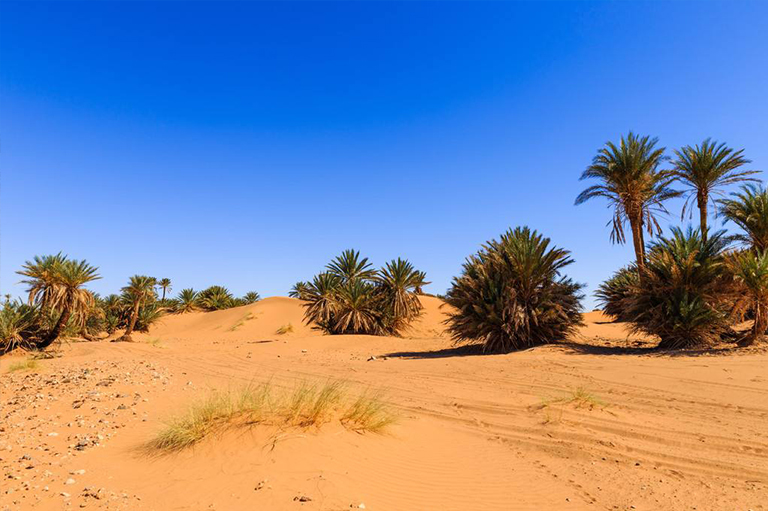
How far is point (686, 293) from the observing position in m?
12.3

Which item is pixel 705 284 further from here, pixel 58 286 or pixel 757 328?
pixel 58 286

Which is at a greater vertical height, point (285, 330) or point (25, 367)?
point (285, 330)

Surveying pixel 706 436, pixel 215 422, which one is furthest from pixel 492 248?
pixel 215 422

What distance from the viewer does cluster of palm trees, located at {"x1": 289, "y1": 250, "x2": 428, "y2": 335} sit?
24.0 m

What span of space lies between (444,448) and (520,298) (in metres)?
10.4

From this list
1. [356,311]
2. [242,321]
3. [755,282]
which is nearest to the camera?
[755,282]

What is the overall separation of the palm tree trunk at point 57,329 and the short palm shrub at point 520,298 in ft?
54.9

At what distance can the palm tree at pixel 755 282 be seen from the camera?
11.1m

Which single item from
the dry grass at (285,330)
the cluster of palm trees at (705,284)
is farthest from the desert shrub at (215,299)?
the cluster of palm trees at (705,284)

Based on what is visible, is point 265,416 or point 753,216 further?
point 753,216

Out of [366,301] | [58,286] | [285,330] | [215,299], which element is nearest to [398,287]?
[366,301]

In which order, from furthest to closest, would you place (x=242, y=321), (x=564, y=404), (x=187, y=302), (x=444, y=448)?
(x=187, y=302)
(x=242, y=321)
(x=564, y=404)
(x=444, y=448)

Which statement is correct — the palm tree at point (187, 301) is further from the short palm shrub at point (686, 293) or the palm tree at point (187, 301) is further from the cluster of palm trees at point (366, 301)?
the short palm shrub at point (686, 293)

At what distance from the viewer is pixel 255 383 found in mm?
9719
